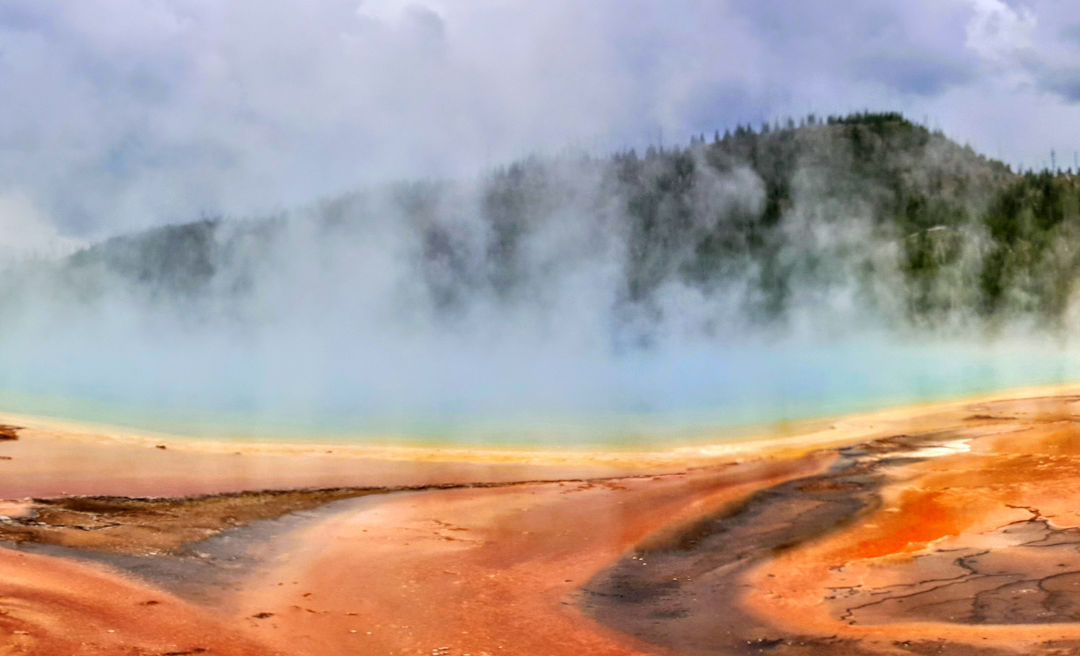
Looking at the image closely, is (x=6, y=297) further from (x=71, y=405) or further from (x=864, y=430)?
(x=864, y=430)

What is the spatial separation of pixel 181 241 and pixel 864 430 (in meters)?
79.9

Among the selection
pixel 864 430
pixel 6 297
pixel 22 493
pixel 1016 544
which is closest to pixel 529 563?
pixel 1016 544

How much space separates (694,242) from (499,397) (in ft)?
187

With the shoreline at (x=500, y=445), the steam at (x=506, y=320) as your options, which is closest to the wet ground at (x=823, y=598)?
the shoreline at (x=500, y=445)

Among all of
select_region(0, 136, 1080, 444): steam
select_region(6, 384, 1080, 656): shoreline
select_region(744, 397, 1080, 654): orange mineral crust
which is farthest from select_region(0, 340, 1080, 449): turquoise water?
select_region(744, 397, 1080, 654): orange mineral crust

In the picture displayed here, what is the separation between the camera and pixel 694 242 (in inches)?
2923

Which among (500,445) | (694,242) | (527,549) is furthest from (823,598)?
(694,242)

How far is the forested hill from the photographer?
60844mm

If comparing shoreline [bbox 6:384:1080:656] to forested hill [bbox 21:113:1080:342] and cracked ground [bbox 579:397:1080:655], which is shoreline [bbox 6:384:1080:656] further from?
forested hill [bbox 21:113:1080:342]

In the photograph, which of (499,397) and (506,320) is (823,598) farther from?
(506,320)

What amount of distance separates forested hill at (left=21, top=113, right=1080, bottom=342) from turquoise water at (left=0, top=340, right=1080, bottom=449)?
26.3 metres

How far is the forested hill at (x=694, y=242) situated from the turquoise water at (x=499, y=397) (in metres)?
26.3

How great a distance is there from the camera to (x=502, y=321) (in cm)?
5794

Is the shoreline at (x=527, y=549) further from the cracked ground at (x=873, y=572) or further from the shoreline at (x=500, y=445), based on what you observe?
the shoreline at (x=500, y=445)
